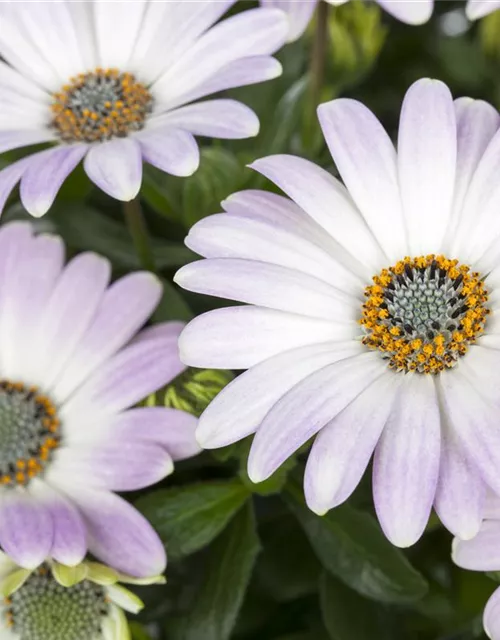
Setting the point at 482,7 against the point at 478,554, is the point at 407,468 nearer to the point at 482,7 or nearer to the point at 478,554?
the point at 478,554

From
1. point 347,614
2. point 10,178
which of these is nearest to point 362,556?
point 347,614

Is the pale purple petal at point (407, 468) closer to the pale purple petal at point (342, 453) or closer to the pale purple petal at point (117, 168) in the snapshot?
the pale purple petal at point (342, 453)

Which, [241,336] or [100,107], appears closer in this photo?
[241,336]

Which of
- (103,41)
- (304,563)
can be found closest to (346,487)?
(304,563)

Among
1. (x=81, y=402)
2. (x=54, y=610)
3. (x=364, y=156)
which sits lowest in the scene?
(x=54, y=610)

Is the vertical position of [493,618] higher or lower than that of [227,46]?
lower

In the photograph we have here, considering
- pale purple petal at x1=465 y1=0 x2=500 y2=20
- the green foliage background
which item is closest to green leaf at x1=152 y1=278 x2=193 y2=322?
the green foliage background
